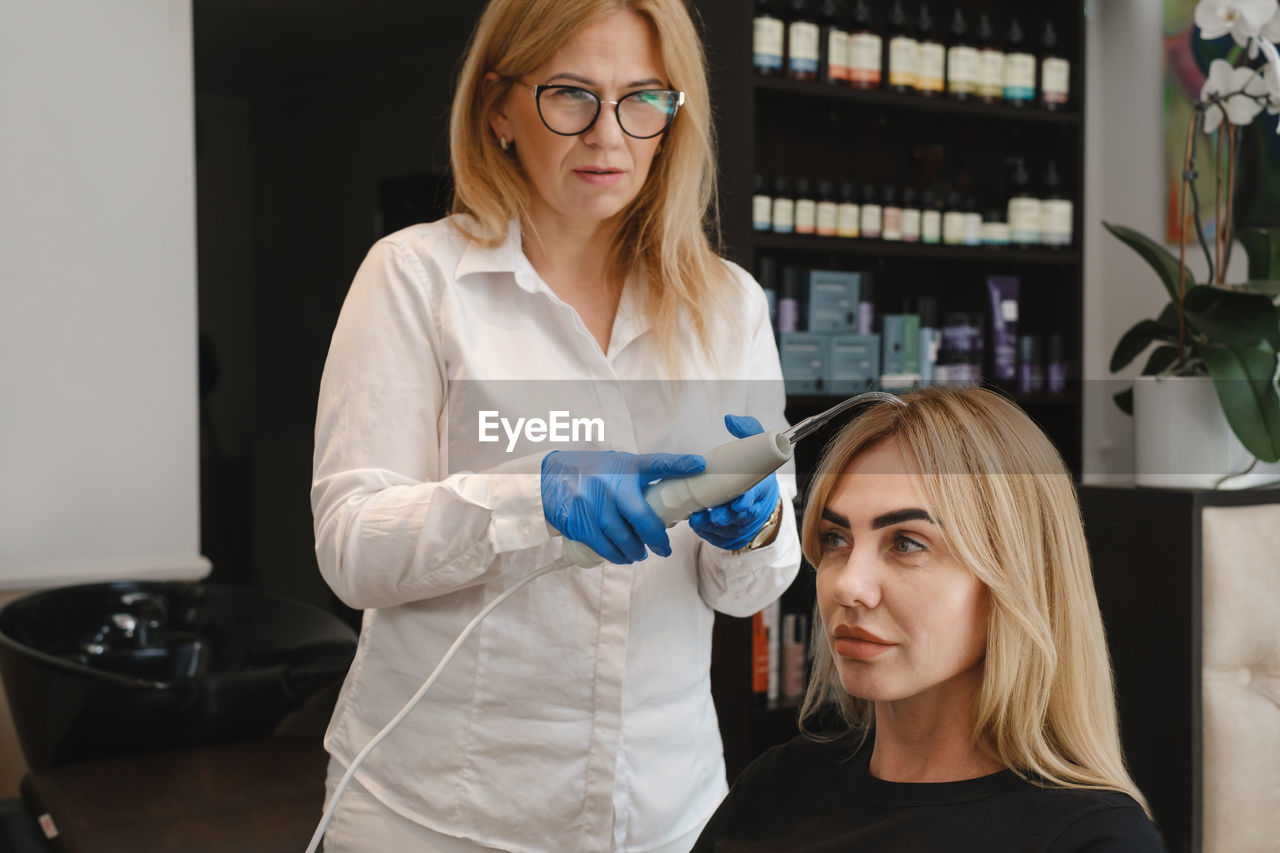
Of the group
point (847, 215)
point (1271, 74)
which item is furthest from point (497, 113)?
point (847, 215)

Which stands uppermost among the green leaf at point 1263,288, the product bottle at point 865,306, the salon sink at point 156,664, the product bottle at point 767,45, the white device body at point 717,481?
the product bottle at point 767,45

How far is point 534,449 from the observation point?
3.92ft

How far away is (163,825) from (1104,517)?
5.14ft

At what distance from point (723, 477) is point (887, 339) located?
7.23ft

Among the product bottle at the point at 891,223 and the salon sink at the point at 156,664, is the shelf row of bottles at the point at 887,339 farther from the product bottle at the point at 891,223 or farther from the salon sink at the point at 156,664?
the salon sink at the point at 156,664

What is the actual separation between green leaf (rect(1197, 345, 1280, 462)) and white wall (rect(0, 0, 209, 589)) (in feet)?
6.77

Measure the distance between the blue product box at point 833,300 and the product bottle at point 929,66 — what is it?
52 cm

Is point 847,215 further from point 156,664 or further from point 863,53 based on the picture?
point 156,664

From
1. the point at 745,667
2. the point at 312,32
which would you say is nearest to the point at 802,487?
the point at 745,667

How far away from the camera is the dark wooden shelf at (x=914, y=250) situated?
2.76 m

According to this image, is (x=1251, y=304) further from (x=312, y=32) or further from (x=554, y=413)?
(x=312, y=32)

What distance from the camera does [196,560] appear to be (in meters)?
2.51

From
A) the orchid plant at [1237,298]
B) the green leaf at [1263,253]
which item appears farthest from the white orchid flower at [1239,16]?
the green leaf at [1263,253]

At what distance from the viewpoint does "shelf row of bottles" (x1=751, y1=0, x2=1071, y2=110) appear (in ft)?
9.00
